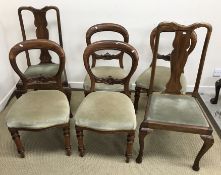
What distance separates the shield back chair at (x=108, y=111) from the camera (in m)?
1.58

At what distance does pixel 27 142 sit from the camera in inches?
77.3

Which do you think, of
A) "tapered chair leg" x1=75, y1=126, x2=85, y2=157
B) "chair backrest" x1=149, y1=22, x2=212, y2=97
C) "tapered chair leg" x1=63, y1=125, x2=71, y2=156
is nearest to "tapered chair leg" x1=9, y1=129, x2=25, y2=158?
"tapered chair leg" x1=63, y1=125, x2=71, y2=156

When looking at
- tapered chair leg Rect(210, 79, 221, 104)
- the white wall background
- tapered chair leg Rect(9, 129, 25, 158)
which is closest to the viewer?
tapered chair leg Rect(9, 129, 25, 158)

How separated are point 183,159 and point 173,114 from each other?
0.43 meters

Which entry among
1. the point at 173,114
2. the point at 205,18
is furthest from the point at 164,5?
the point at 173,114

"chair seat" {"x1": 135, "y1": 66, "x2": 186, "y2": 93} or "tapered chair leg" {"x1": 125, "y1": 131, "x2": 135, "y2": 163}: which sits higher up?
"chair seat" {"x1": 135, "y1": 66, "x2": 186, "y2": 93}

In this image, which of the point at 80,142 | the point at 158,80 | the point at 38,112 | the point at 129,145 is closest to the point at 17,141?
the point at 38,112

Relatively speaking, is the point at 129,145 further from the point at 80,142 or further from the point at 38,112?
the point at 38,112

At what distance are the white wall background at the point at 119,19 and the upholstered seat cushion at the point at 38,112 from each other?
2.76 ft

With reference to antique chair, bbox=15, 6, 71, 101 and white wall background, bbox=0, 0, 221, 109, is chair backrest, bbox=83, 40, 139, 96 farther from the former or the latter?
white wall background, bbox=0, 0, 221, 109

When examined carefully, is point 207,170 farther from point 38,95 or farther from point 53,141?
point 38,95

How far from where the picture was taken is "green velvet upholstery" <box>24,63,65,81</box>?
2105 millimetres

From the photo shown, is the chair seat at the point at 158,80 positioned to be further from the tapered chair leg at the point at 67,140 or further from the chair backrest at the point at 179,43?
the tapered chair leg at the point at 67,140

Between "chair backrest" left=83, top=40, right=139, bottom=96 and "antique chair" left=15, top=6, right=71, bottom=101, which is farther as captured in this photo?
"antique chair" left=15, top=6, right=71, bottom=101
